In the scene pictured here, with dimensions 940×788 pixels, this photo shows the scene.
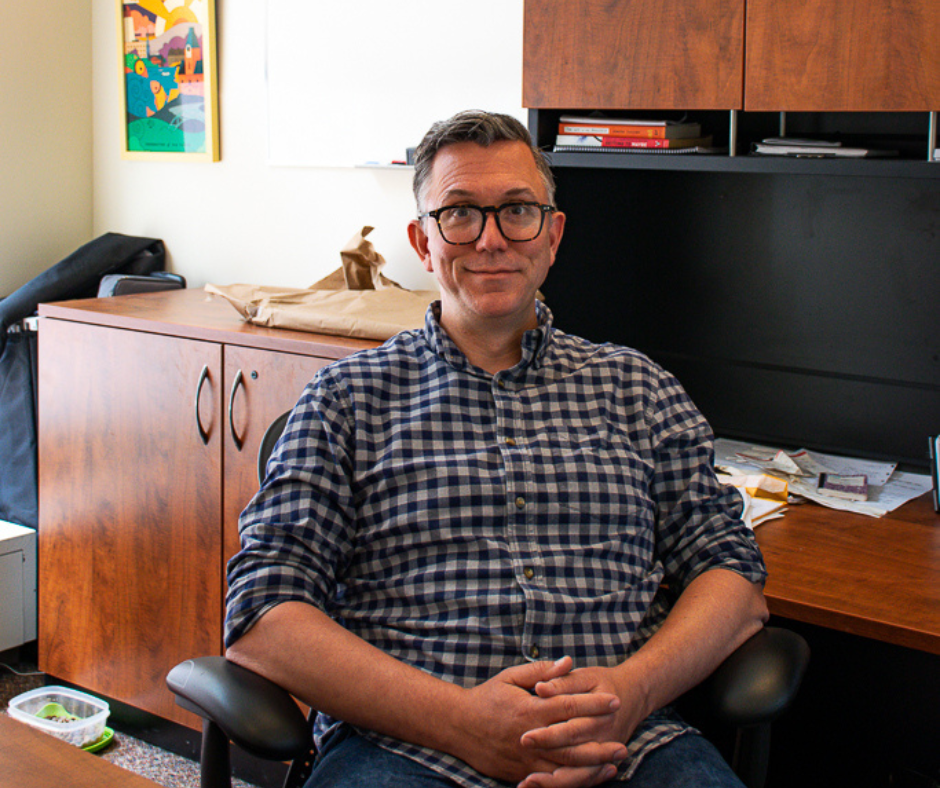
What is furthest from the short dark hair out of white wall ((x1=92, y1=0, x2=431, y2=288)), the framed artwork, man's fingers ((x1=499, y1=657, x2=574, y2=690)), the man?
the framed artwork

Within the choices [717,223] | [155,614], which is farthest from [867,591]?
[155,614]

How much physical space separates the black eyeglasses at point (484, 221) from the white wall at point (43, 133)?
2208 millimetres

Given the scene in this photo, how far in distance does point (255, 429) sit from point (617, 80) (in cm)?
108

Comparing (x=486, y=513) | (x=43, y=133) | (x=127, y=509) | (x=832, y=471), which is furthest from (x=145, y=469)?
(x=832, y=471)

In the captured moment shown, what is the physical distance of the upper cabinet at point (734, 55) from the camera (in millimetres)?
1560

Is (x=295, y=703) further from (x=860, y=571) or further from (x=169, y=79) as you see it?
(x=169, y=79)

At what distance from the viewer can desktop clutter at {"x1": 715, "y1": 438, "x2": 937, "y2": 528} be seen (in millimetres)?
1773

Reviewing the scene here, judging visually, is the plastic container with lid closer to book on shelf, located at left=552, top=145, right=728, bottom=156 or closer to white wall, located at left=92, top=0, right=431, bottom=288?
white wall, located at left=92, top=0, right=431, bottom=288

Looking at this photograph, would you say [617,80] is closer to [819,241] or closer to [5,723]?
[819,241]

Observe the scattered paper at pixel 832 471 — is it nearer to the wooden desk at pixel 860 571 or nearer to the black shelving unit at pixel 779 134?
the wooden desk at pixel 860 571

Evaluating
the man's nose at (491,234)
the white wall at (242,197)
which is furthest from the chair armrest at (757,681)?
the white wall at (242,197)

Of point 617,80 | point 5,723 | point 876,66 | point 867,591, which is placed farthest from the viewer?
point 617,80

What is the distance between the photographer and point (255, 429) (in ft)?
7.09

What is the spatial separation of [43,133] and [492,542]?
2.55 metres
